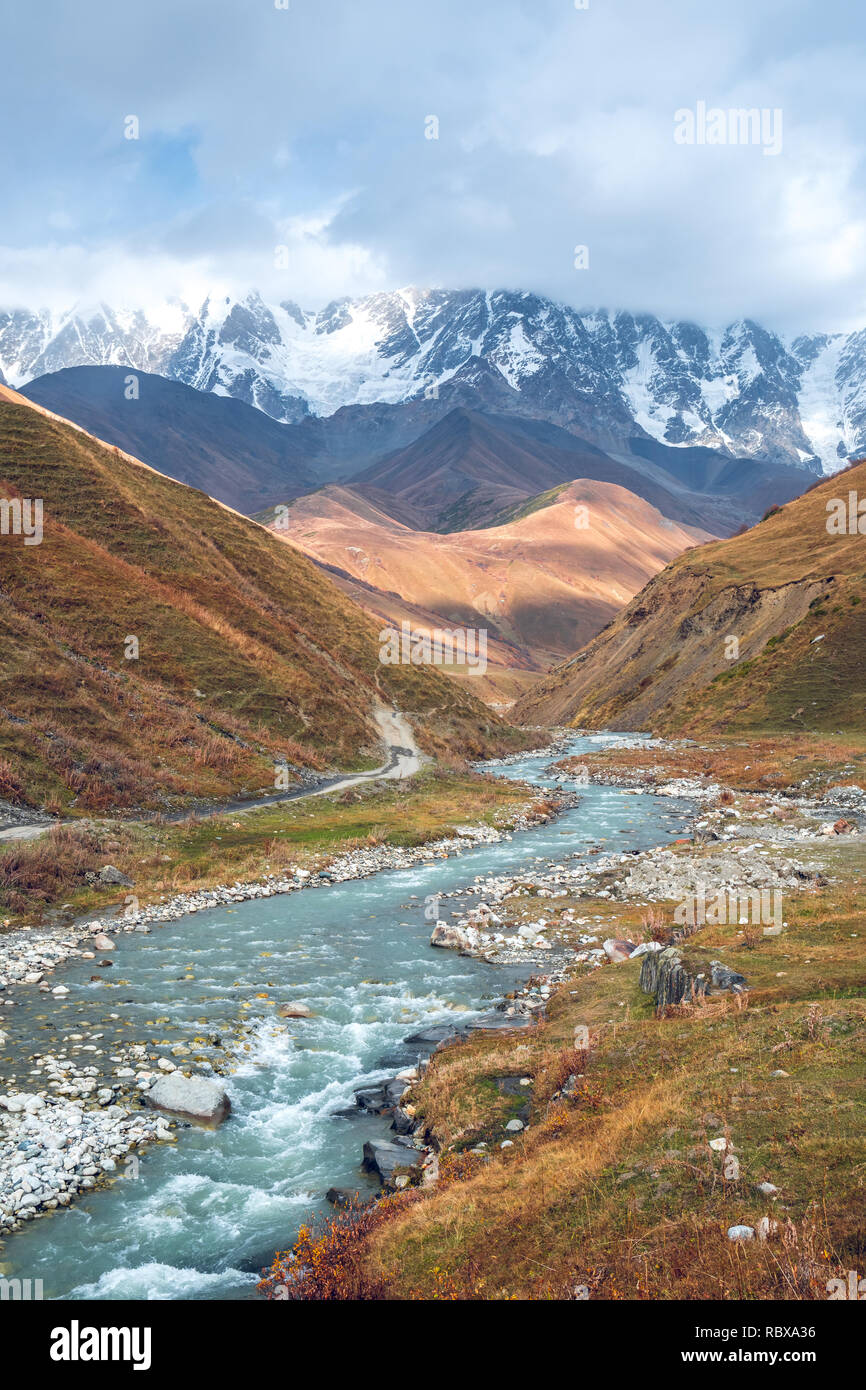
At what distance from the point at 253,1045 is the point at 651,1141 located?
12.3m

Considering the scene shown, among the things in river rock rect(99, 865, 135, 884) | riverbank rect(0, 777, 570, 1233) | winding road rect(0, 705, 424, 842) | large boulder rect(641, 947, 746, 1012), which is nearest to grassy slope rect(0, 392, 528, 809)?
winding road rect(0, 705, 424, 842)

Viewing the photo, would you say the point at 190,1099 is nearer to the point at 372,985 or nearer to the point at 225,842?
the point at 372,985

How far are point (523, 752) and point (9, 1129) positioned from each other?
87.8 metres

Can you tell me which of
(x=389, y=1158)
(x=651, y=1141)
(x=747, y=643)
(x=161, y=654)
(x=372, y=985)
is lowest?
(x=372, y=985)

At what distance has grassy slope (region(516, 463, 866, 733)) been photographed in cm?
9038

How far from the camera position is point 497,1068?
17766 mm

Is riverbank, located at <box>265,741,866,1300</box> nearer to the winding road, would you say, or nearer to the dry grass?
the dry grass

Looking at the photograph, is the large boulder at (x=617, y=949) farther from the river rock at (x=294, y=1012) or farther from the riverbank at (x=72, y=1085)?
the riverbank at (x=72, y=1085)

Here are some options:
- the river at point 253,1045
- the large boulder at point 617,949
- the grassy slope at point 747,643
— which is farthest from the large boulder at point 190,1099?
the grassy slope at point 747,643

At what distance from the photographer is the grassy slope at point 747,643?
90375 millimetres

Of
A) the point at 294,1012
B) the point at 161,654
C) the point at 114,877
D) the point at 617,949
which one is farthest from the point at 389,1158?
the point at 161,654

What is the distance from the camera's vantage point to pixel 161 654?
221 ft

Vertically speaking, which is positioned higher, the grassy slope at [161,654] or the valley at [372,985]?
the grassy slope at [161,654]

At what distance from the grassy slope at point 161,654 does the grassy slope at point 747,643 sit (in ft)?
90.8
